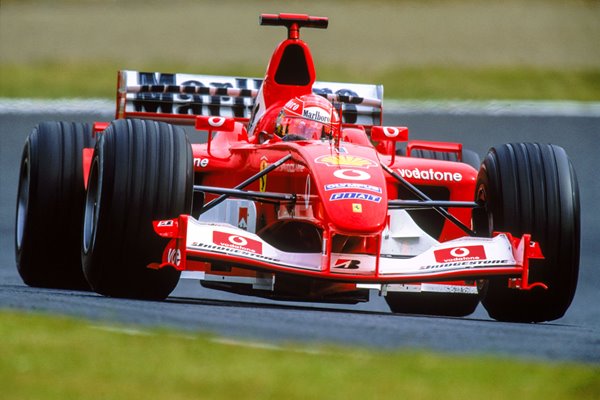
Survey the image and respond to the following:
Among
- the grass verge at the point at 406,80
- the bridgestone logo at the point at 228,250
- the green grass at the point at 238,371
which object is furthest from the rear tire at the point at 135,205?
the grass verge at the point at 406,80

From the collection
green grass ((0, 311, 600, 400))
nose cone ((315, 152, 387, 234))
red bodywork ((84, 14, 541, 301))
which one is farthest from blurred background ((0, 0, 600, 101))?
green grass ((0, 311, 600, 400))

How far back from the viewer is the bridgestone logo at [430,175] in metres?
9.41

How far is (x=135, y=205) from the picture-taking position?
7.67 metres

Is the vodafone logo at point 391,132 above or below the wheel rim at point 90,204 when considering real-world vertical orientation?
above

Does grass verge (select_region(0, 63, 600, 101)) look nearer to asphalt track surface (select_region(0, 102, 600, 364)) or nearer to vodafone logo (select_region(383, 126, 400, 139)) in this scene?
asphalt track surface (select_region(0, 102, 600, 364))

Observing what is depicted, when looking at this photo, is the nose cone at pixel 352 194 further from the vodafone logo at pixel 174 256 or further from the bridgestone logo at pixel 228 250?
the vodafone logo at pixel 174 256

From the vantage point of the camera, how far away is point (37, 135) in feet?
31.3

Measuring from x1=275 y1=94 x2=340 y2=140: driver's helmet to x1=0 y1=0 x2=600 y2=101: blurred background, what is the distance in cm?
937

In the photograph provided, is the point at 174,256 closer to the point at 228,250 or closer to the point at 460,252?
the point at 228,250

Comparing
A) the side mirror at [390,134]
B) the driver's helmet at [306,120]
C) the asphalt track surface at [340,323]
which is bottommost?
the asphalt track surface at [340,323]

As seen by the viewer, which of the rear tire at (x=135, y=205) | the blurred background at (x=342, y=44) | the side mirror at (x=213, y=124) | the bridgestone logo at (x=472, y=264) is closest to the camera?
the rear tire at (x=135, y=205)

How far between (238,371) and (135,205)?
2660mm

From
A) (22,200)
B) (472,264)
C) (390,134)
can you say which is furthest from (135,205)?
(22,200)

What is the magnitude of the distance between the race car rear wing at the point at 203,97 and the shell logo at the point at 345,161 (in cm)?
265
